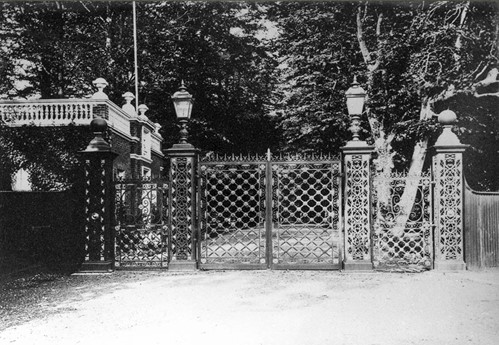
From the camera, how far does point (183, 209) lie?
916cm

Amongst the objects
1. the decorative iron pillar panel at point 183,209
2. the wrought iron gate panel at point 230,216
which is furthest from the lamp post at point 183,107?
the wrought iron gate panel at point 230,216

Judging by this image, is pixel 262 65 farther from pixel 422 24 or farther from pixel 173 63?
pixel 422 24

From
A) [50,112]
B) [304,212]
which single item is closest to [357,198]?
[304,212]

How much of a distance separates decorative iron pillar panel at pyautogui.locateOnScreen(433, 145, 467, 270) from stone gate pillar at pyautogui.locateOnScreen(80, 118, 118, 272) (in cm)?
579

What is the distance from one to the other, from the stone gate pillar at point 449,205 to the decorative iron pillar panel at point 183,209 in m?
4.28

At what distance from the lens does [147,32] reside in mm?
23375

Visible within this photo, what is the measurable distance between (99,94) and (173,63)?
7468mm

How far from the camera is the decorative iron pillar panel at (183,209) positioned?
909 centimetres

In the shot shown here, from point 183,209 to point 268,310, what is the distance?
346 centimetres

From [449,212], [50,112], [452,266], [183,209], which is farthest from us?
[50,112]

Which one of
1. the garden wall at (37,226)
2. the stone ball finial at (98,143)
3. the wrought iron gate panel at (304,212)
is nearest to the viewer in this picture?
the wrought iron gate panel at (304,212)

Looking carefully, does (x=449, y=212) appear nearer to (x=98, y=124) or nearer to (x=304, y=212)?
(x=304, y=212)

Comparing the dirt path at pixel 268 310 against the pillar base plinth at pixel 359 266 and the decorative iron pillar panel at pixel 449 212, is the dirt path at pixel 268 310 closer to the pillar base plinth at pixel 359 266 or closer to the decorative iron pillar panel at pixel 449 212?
the pillar base plinth at pixel 359 266

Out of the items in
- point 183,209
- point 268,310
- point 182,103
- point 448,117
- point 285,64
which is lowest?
point 268,310
